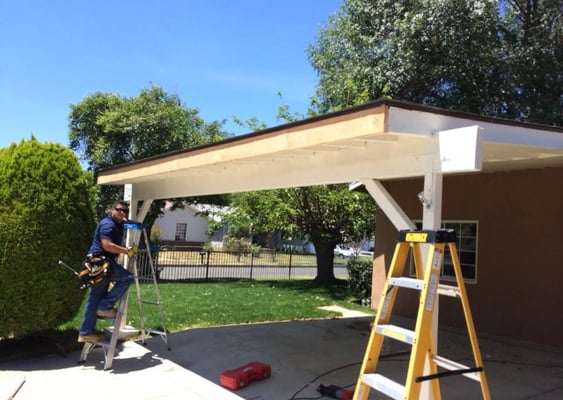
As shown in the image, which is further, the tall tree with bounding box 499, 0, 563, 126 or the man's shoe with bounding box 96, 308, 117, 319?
the tall tree with bounding box 499, 0, 563, 126

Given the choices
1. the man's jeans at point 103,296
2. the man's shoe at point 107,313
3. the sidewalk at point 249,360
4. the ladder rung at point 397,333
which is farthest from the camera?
the man's shoe at point 107,313

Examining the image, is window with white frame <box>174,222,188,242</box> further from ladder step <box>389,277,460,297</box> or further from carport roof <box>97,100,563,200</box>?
ladder step <box>389,277,460,297</box>

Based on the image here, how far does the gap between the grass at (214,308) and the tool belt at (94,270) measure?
1.35 meters

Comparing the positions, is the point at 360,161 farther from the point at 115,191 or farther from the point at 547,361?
the point at 115,191

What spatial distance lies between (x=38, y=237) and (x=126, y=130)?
12323 millimetres

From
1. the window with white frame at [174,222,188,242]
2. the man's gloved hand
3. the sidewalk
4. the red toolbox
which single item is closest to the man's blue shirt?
the man's gloved hand

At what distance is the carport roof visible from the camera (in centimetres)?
371

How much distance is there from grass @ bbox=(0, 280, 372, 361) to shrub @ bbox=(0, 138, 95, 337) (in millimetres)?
796

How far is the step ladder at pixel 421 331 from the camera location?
137 inches

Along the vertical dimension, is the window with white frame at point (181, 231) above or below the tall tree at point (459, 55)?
below

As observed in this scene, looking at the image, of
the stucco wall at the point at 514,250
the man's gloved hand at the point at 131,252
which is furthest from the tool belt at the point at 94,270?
the stucco wall at the point at 514,250

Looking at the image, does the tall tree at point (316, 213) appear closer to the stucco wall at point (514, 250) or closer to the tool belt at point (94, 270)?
the stucco wall at point (514, 250)

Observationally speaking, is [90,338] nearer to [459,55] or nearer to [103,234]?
[103,234]

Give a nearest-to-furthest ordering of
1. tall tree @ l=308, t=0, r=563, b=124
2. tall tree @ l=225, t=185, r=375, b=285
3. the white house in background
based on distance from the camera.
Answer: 1. tall tree @ l=308, t=0, r=563, b=124
2. tall tree @ l=225, t=185, r=375, b=285
3. the white house in background
